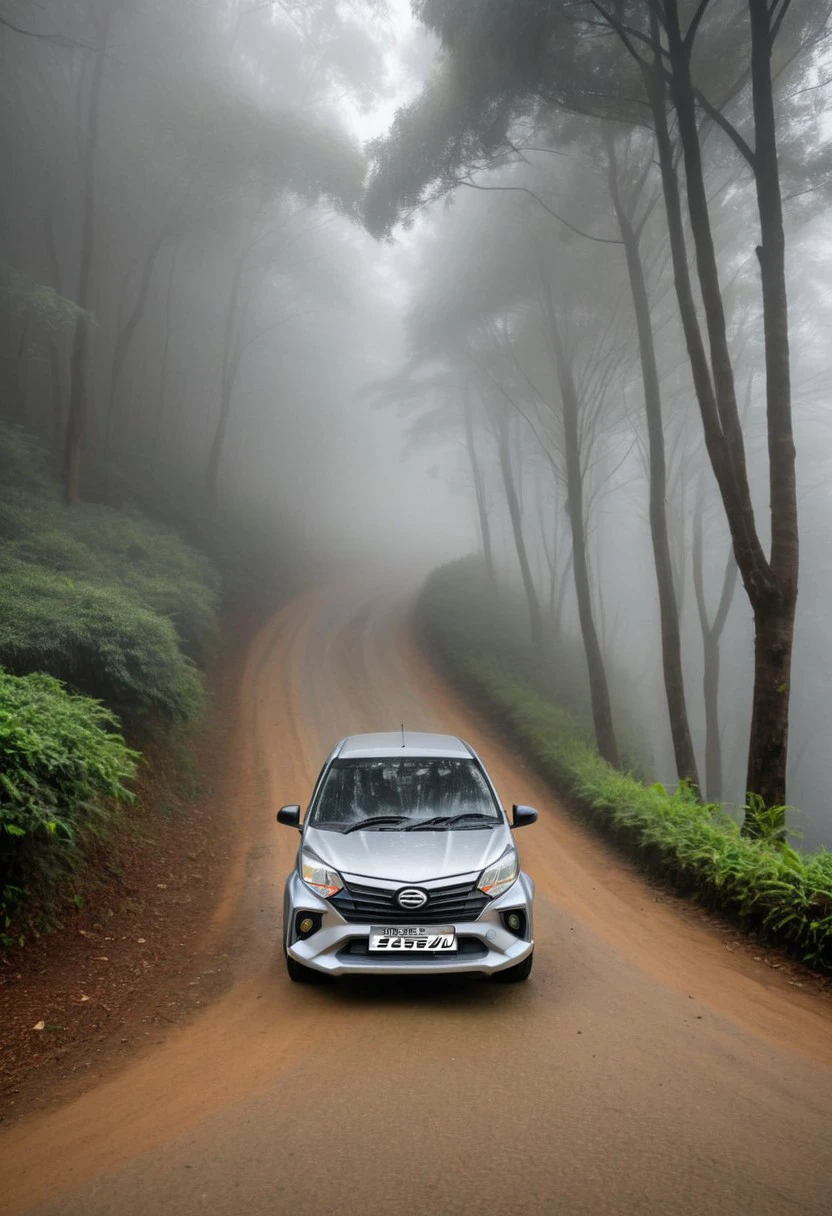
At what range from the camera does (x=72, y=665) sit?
9.72 metres

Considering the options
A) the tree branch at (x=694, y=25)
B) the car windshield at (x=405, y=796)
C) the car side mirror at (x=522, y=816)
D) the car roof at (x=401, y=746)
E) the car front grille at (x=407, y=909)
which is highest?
the tree branch at (x=694, y=25)

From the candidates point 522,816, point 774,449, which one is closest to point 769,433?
point 774,449

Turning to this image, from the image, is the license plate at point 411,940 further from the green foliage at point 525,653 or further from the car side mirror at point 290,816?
the green foliage at point 525,653

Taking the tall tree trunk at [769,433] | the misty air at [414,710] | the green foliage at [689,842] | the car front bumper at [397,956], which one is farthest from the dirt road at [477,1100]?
the tall tree trunk at [769,433]

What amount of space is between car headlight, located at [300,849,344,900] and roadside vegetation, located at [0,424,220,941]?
6.23 feet

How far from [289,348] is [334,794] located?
41440 mm

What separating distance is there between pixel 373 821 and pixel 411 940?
3.66 feet

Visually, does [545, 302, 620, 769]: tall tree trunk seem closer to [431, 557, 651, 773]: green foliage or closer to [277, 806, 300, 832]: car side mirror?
[431, 557, 651, 773]: green foliage

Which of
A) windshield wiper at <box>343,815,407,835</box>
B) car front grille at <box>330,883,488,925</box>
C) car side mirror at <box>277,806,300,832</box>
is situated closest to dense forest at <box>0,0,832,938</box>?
car side mirror at <box>277,806,300,832</box>

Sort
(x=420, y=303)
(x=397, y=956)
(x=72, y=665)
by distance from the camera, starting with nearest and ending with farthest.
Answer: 1. (x=397, y=956)
2. (x=72, y=665)
3. (x=420, y=303)

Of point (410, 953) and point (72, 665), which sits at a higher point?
point (72, 665)

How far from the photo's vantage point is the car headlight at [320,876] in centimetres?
517

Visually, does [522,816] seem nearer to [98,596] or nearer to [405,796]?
[405,796]

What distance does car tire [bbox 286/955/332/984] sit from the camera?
5336 millimetres
